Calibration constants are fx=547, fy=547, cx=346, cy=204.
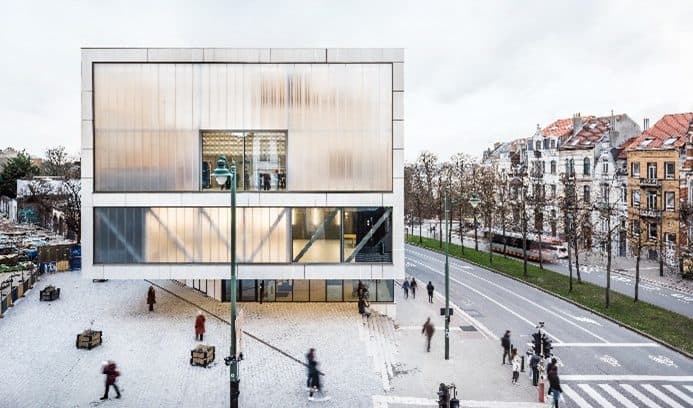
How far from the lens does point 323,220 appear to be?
29.1m

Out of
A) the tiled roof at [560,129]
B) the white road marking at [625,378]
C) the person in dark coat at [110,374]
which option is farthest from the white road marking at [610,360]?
the tiled roof at [560,129]

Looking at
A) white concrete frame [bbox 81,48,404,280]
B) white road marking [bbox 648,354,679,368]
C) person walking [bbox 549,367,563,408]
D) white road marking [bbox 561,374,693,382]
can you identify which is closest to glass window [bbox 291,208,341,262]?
white concrete frame [bbox 81,48,404,280]

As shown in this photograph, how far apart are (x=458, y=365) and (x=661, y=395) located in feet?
25.7

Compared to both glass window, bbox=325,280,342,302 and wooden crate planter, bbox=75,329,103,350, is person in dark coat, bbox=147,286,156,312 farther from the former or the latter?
glass window, bbox=325,280,342,302

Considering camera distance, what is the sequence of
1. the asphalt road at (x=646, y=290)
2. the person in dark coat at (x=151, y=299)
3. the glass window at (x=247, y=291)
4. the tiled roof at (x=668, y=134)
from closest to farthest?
the person in dark coat at (x=151, y=299), the glass window at (x=247, y=291), the asphalt road at (x=646, y=290), the tiled roof at (x=668, y=134)

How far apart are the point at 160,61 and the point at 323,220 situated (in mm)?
11889

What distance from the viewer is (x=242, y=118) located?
28.7 metres

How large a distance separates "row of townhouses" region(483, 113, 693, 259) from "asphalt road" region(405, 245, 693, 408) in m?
10.3

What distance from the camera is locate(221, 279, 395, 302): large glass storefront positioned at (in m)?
31.3

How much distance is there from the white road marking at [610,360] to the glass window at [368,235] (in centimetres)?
1124

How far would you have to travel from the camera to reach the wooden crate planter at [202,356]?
71.4ft

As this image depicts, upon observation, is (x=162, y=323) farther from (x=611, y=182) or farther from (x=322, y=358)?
(x=611, y=182)

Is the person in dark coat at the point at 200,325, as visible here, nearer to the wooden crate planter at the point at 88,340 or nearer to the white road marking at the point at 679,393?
the wooden crate planter at the point at 88,340

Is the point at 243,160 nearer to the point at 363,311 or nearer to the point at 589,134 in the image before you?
the point at 363,311
